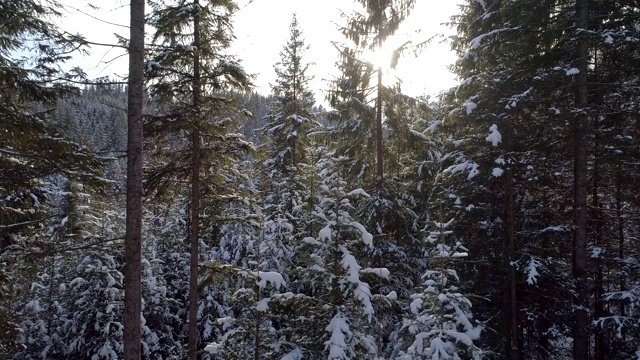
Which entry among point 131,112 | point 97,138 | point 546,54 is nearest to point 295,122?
point 546,54

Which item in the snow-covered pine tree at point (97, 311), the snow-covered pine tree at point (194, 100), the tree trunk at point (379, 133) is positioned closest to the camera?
the snow-covered pine tree at point (194, 100)

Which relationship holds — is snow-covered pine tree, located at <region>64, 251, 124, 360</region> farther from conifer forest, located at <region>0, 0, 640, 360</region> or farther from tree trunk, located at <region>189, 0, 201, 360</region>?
tree trunk, located at <region>189, 0, 201, 360</region>

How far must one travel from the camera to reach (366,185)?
16.5 m

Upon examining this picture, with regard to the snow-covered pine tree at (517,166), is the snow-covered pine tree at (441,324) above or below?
below

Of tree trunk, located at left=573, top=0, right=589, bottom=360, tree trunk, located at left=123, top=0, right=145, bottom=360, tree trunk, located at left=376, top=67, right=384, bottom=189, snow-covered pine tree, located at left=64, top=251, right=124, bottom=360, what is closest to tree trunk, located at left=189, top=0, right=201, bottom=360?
tree trunk, located at left=123, top=0, right=145, bottom=360

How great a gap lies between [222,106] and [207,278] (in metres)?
4.98

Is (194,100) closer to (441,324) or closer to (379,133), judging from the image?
(379,133)

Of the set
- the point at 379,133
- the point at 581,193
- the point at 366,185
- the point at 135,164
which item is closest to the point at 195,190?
the point at 135,164

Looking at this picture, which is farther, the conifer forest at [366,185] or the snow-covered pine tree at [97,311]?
the snow-covered pine tree at [97,311]

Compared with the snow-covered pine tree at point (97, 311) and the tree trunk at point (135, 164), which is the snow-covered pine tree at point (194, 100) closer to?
the tree trunk at point (135, 164)

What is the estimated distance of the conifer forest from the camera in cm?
709

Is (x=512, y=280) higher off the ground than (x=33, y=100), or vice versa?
(x=33, y=100)

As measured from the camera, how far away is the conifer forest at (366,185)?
23.3 feet

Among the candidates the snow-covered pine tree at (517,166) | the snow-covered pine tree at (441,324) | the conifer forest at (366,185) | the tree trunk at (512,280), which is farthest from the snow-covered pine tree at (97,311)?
the tree trunk at (512,280)
